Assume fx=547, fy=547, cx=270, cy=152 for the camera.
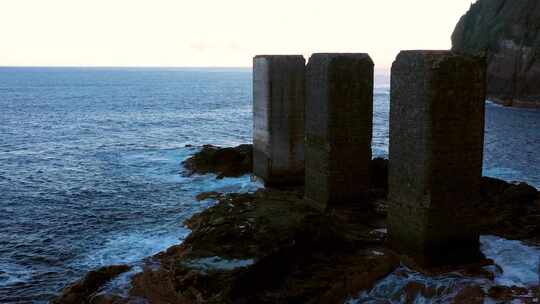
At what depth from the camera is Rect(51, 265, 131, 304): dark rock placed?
1189cm

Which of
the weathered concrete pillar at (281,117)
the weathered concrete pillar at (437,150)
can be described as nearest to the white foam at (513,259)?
the weathered concrete pillar at (437,150)

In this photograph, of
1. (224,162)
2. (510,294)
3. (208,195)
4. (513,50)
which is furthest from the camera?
(513,50)

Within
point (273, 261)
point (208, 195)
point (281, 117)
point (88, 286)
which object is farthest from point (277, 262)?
point (208, 195)

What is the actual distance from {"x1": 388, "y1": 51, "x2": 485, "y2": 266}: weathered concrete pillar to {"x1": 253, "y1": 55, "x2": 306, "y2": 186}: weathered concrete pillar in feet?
23.7

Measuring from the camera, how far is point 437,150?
11.6 metres

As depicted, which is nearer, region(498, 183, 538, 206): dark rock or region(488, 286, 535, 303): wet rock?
region(488, 286, 535, 303): wet rock

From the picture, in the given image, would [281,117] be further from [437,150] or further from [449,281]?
[449,281]

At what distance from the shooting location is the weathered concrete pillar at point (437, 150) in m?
11.5

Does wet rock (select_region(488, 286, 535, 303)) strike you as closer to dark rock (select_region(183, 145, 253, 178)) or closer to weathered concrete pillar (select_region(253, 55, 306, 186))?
weathered concrete pillar (select_region(253, 55, 306, 186))

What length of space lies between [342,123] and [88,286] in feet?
25.9

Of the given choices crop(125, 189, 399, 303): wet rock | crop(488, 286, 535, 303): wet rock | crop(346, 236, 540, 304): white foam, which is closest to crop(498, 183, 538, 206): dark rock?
crop(346, 236, 540, 304): white foam

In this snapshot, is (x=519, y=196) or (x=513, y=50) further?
(x=513, y=50)

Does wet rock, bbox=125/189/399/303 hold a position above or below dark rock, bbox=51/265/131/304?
above

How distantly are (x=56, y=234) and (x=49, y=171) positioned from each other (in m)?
11.2
